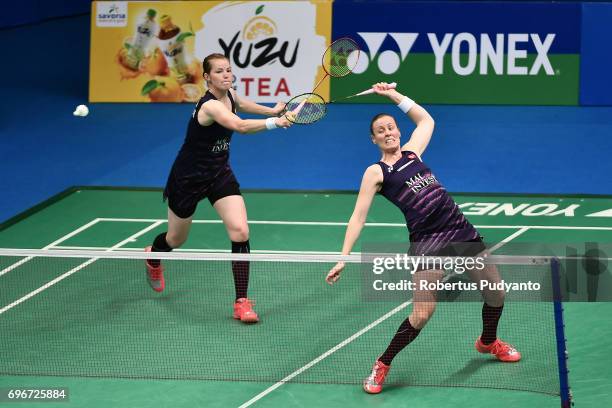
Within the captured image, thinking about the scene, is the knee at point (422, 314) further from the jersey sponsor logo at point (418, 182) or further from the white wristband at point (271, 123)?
the white wristband at point (271, 123)

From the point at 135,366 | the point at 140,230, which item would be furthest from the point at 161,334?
the point at 140,230

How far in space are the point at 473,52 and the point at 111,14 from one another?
5218mm

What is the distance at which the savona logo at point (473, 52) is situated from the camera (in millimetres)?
15625

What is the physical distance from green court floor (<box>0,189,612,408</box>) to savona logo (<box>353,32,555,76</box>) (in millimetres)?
3400

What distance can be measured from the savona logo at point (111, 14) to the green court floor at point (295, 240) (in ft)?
12.3

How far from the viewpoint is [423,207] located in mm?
7906

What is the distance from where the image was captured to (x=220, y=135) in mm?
9281

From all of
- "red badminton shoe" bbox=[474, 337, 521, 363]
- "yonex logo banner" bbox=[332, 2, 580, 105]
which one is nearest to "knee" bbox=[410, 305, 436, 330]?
"red badminton shoe" bbox=[474, 337, 521, 363]

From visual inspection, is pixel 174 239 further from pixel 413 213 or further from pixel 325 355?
pixel 413 213

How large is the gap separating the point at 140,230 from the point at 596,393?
573cm

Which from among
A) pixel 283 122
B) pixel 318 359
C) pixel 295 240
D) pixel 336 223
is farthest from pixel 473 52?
pixel 318 359

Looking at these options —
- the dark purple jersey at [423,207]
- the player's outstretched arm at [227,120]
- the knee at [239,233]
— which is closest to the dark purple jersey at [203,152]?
the player's outstretched arm at [227,120]

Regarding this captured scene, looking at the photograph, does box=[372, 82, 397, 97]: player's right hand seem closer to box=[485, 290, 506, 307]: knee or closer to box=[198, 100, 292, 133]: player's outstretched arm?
box=[198, 100, 292, 133]: player's outstretched arm

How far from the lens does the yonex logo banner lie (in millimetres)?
15625
